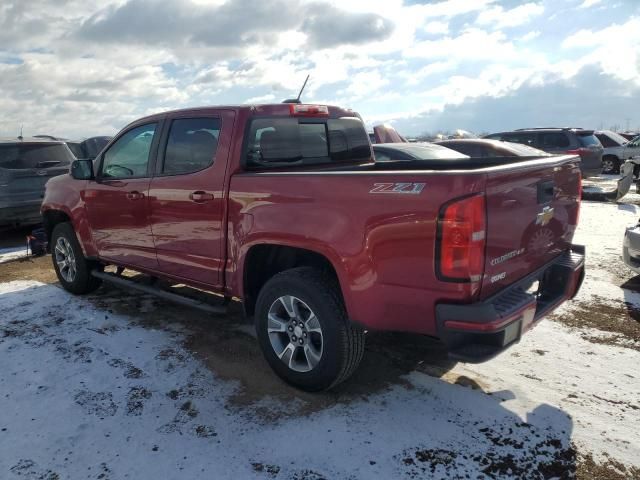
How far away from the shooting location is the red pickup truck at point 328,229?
8.40 feet

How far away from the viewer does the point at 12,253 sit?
7781 millimetres

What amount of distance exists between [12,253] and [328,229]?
6.87 metres

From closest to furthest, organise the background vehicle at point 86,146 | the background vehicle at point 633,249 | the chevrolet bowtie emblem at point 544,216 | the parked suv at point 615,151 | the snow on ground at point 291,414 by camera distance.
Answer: the snow on ground at point 291,414 < the chevrolet bowtie emblem at point 544,216 < the background vehicle at point 633,249 < the background vehicle at point 86,146 < the parked suv at point 615,151

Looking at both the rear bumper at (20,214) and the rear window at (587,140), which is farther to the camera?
the rear window at (587,140)

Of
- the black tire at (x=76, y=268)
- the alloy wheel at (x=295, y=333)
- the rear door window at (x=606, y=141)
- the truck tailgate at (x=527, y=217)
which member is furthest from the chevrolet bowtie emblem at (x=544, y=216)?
the rear door window at (x=606, y=141)

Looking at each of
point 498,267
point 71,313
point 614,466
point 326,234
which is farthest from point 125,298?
point 614,466

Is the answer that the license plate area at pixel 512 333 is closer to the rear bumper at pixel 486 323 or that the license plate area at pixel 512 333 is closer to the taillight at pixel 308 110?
the rear bumper at pixel 486 323

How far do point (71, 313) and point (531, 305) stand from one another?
4311 mm

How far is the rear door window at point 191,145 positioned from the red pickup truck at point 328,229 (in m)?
0.01

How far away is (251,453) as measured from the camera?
109 inches

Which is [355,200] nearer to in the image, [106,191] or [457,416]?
[457,416]

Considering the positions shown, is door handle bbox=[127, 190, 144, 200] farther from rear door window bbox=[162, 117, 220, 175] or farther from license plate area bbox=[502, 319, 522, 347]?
license plate area bbox=[502, 319, 522, 347]

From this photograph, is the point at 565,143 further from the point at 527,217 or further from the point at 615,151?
the point at 527,217

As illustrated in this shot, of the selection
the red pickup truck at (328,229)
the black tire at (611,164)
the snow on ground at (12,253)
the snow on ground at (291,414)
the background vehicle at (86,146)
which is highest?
the background vehicle at (86,146)
